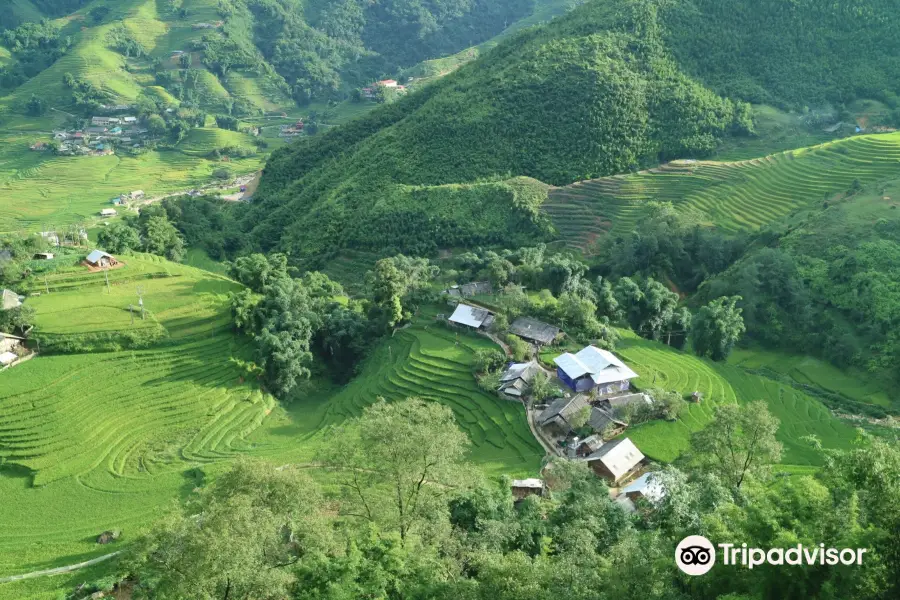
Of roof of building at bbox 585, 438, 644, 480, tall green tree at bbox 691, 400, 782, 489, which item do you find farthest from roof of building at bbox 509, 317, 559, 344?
tall green tree at bbox 691, 400, 782, 489

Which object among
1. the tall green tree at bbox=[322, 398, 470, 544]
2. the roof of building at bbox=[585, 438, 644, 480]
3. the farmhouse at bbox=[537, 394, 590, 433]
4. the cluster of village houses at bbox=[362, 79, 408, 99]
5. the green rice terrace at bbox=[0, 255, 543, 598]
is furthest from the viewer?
the cluster of village houses at bbox=[362, 79, 408, 99]

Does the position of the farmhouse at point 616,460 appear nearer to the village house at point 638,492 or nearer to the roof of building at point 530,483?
Result: the village house at point 638,492

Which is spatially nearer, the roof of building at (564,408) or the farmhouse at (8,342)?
the roof of building at (564,408)

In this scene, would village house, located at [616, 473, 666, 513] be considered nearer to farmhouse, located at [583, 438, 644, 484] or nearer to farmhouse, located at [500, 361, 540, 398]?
farmhouse, located at [583, 438, 644, 484]

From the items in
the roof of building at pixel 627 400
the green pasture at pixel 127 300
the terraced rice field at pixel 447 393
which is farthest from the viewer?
the green pasture at pixel 127 300

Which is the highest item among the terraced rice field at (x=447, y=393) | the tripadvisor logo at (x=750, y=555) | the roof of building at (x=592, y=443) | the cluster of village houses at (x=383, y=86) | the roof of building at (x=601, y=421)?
the tripadvisor logo at (x=750, y=555)

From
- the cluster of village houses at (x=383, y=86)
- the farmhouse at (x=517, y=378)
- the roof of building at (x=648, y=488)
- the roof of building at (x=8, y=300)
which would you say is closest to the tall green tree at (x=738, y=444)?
the roof of building at (x=648, y=488)

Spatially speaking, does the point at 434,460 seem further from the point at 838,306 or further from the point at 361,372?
the point at 838,306
